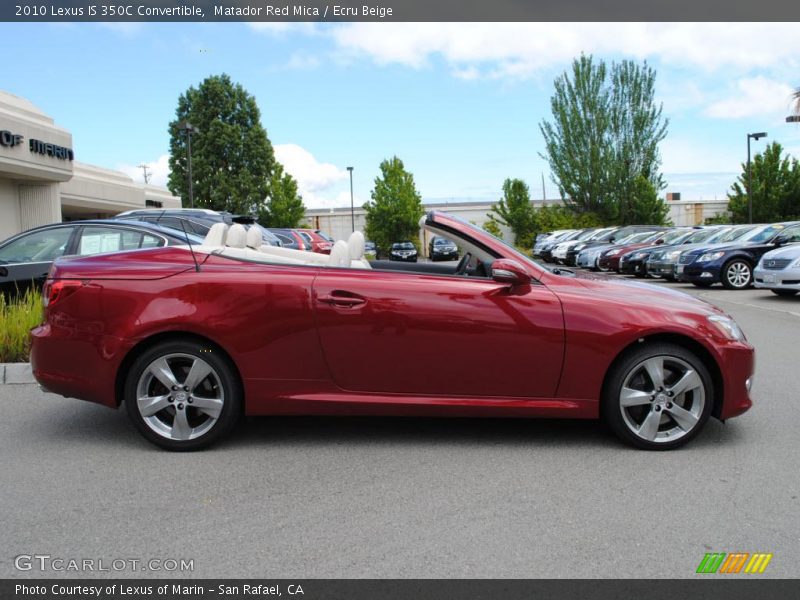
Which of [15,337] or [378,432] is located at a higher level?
[15,337]

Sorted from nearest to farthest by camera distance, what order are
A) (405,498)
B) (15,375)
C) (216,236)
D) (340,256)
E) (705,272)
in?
(405,498) < (340,256) < (216,236) < (15,375) < (705,272)

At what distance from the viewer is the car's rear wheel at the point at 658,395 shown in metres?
4.38

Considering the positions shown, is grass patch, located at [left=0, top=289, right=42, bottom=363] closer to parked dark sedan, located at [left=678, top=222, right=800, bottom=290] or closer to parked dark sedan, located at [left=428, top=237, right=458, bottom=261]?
parked dark sedan, located at [left=678, top=222, right=800, bottom=290]

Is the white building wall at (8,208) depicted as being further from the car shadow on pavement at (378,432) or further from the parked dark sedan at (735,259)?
the car shadow on pavement at (378,432)

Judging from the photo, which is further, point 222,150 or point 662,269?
point 222,150

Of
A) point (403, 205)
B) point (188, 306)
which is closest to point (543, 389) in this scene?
point (188, 306)

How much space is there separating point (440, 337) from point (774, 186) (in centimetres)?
4519

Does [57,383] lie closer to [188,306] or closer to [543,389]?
[188,306]

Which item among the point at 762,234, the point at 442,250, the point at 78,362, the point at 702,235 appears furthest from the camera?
the point at 442,250

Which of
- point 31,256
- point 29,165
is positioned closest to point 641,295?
point 31,256

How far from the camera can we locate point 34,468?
4.27 metres

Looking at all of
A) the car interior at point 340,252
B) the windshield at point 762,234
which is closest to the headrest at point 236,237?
the car interior at point 340,252

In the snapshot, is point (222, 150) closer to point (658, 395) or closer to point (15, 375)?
point (15, 375)

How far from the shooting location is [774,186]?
1699 inches
